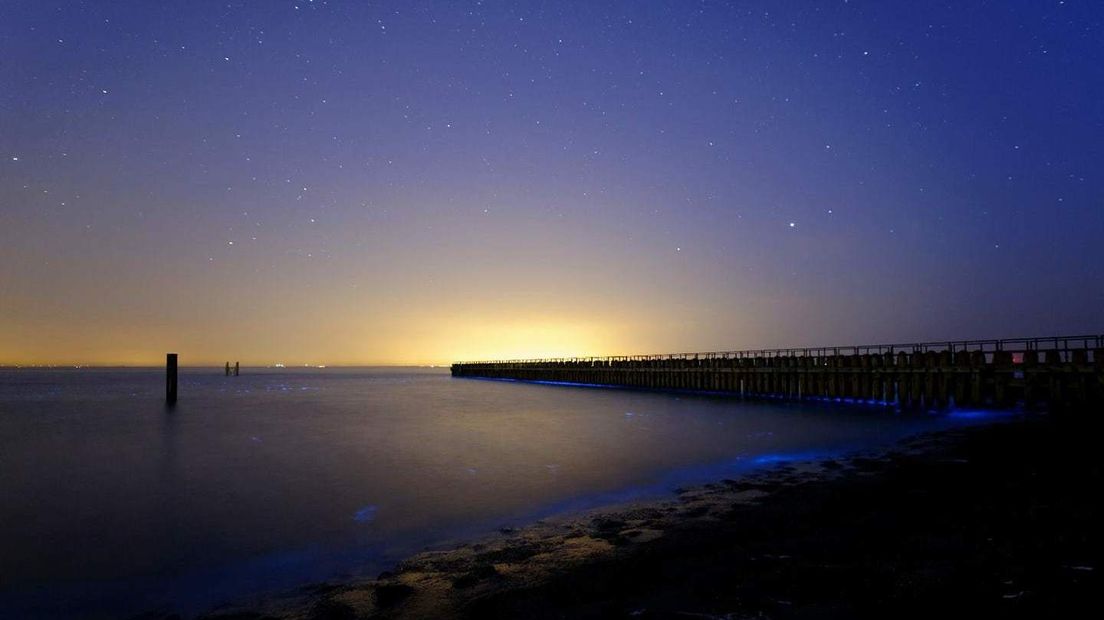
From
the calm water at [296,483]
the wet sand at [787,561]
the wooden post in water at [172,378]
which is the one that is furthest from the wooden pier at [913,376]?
the wooden post in water at [172,378]

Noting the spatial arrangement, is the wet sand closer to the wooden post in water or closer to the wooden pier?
the wooden pier

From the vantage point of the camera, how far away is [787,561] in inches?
271

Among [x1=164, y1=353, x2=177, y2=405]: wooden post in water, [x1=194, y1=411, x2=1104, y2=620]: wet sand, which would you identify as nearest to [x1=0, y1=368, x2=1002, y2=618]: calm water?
[x1=194, y1=411, x2=1104, y2=620]: wet sand

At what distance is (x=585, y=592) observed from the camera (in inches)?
253

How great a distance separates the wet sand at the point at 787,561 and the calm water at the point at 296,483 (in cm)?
162

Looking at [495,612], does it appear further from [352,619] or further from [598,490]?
[598,490]

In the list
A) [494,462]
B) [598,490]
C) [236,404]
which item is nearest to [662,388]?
[236,404]

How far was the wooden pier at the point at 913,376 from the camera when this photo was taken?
75.9ft

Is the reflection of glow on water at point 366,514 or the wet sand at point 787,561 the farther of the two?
the reflection of glow on water at point 366,514

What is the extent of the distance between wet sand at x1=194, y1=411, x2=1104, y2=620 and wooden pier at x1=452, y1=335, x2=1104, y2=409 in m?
14.4

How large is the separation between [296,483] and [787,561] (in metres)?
12.5

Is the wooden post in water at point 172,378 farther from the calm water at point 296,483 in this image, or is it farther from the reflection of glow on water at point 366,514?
the reflection of glow on water at point 366,514

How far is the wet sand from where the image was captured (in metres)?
5.54

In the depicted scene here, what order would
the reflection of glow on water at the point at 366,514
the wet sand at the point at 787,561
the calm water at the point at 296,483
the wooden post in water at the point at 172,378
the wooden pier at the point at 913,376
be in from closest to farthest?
1. the wet sand at the point at 787,561
2. the calm water at the point at 296,483
3. the reflection of glow on water at the point at 366,514
4. the wooden pier at the point at 913,376
5. the wooden post in water at the point at 172,378
